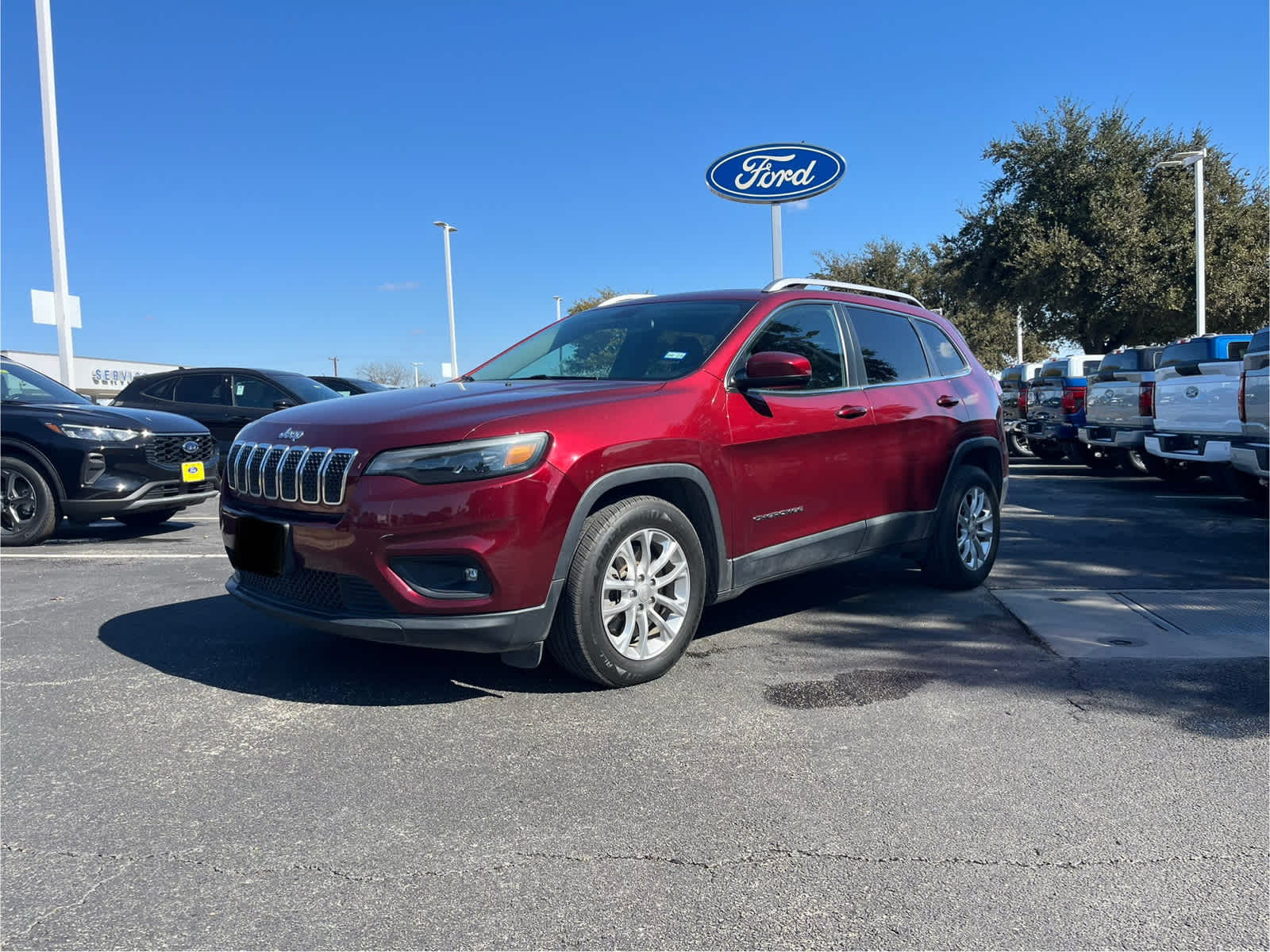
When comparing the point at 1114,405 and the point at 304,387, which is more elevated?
the point at 304,387

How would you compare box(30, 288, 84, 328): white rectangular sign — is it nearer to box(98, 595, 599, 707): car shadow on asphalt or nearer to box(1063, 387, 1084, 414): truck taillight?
box(98, 595, 599, 707): car shadow on asphalt

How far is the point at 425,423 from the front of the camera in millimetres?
3578

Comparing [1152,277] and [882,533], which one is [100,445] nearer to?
[882,533]

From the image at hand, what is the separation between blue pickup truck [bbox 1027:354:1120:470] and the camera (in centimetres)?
1431

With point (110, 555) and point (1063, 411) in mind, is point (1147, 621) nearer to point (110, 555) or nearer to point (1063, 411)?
point (110, 555)

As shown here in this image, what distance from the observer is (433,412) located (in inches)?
146

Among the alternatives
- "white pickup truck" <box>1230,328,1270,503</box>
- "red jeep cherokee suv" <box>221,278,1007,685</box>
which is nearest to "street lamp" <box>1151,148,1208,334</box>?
"white pickup truck" <box>1230,328,1270,503</box>

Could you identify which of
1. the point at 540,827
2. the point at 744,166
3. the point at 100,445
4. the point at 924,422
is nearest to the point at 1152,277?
the point at 744,166

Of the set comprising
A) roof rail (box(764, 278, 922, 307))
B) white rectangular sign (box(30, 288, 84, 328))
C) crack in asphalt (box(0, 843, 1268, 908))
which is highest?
white rectangular sign (box(30, 288, 84, 328))

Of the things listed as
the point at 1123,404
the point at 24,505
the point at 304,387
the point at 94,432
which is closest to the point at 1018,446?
the point at 1123,404

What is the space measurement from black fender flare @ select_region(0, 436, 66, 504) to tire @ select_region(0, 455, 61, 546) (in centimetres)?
6

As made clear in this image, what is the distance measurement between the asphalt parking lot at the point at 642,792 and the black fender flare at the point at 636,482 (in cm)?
52

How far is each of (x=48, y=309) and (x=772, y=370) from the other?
15.1 m

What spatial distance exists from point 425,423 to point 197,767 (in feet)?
4.60
